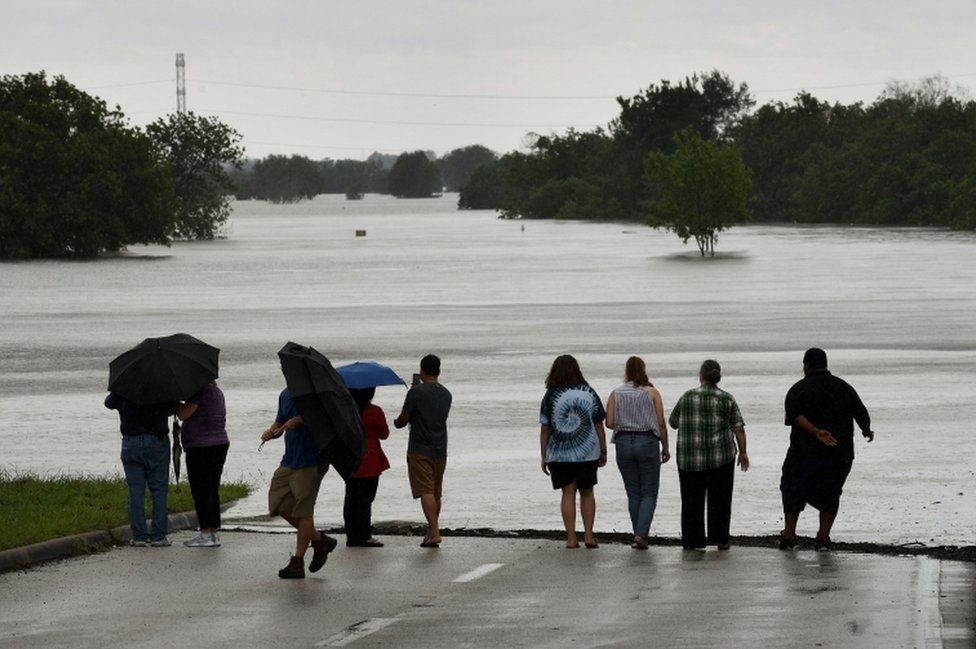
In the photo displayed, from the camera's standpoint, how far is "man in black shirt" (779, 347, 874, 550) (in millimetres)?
13414

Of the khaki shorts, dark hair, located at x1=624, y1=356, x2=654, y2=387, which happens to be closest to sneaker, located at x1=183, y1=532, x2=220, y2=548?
the khaki shorts

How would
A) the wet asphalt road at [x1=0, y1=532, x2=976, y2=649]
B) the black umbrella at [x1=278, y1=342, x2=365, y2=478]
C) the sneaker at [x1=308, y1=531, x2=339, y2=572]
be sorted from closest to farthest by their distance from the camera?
the wet asphalt road at [x1=0, y1=532, x2=976, y2=649] < the black umbrella at [x1=278, y1=342, x2=365, y2=478] < the sneaker at [x1=308, y1=531, x2=339, y2=572]

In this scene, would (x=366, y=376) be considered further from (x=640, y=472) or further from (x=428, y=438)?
(x=640, y=472)

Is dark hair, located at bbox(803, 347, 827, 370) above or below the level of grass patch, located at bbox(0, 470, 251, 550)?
above

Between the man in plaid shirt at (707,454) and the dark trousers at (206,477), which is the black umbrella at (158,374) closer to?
the dark trousers at (206,477)

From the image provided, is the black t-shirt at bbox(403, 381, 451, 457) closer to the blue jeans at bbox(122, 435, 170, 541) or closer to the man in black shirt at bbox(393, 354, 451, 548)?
the man in black shirt at bbox(393, 354, 451, 548)

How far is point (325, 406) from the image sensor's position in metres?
11.6

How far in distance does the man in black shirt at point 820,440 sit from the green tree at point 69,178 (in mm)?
83596

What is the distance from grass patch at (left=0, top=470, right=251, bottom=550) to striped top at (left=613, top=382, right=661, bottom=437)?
161 inches

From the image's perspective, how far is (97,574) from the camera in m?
12.4

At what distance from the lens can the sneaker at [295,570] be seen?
11836 millimetres

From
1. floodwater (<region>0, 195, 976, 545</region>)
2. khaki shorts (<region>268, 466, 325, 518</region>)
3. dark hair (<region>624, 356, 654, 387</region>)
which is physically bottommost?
floodwater (<region>0, 195, 976, 545</region>)

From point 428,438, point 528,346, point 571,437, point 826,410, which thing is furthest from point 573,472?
point 528,346

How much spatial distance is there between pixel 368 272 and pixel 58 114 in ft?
117
